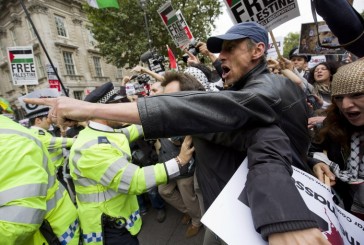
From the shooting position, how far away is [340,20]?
1569mm

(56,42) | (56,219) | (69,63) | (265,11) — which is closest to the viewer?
(56,219)

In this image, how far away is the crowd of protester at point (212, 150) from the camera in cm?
83

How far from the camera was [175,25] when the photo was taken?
557 cm

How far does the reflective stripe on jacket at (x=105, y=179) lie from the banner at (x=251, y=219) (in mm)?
1038

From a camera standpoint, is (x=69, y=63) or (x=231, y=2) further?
(x=69, y=63)

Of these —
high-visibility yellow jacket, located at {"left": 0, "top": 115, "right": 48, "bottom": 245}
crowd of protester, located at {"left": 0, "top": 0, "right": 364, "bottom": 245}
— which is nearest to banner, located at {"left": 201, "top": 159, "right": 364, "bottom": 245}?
crowd of protester, located at {"left": 0, "top": 0, "right": 364, "bottom": 245}

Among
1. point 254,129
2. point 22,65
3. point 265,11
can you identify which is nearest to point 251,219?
point 254,129

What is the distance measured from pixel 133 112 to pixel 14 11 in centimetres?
2925

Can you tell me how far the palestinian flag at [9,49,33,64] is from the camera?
6.62 meters

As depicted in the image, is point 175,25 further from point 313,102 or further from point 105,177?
point 105,177

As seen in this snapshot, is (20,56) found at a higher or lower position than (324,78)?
higher

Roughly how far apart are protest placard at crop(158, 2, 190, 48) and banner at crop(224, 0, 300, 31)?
103 inches

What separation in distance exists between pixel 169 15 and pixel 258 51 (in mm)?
4847

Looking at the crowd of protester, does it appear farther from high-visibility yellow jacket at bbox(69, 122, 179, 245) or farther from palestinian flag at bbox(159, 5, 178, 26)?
palestinian flag at bbox(159, 5, 178, 26)
